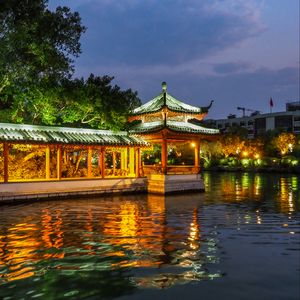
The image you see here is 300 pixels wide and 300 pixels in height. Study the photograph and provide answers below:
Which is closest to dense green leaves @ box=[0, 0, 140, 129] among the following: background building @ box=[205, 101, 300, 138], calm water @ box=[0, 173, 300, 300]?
calm water @ box=[0, 173, 300, 300]

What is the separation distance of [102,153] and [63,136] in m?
2.73

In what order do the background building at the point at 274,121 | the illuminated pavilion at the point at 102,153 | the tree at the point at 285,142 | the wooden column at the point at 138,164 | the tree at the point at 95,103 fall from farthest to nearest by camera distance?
the background building at the point at 274,121 → the tree at the point at 285,142 → the wooden column at the point at 138,164 → the tree at the point at 95,103 → the illuminated pavilion at the point at 102,153

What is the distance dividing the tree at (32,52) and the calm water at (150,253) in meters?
8.27

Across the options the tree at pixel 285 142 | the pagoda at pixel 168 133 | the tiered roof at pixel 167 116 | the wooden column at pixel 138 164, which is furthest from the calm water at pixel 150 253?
the tree at pixel 285 142

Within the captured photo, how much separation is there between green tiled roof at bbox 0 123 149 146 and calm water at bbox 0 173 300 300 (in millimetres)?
4504

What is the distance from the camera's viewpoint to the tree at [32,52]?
826 inches

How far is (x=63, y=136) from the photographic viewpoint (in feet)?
71.2

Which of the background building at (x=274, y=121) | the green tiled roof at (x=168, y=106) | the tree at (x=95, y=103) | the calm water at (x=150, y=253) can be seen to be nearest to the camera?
the calm water at (x=150, y=253)

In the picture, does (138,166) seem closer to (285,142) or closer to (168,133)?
(168,133)

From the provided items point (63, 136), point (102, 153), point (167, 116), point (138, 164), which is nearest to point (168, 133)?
point (167, 116)

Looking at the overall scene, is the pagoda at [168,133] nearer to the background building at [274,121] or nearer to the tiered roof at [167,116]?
the tiered roof at [167,116]

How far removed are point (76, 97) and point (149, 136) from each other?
516 cm

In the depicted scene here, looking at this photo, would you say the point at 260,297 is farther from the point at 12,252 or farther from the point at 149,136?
the point at 149,136

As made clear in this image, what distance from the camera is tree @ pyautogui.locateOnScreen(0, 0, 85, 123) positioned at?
2098 centimetres
